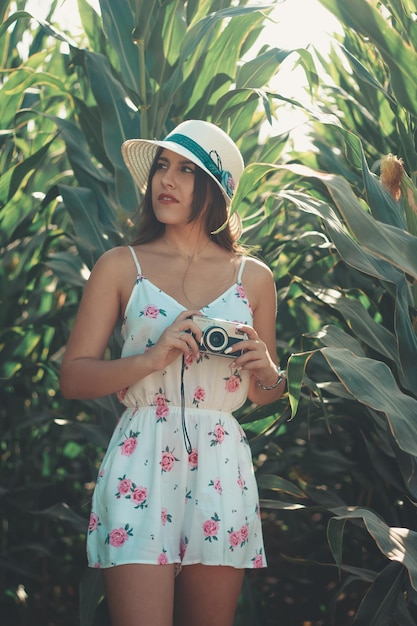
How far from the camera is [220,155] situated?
6.36 feet

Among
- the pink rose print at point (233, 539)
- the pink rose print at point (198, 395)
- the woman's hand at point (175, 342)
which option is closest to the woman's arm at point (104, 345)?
the woman's hand at point (175, 342)

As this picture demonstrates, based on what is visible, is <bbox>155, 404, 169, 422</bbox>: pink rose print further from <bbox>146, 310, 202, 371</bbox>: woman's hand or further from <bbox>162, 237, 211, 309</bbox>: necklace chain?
<bbox>162, 237, 211, 309</bbox>: necklace chain

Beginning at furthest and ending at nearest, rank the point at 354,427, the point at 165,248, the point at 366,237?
the point at 354,427 < the point at 165,248 < the point at 366,237

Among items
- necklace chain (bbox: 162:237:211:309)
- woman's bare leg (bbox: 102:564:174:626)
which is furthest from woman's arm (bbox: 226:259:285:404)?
woman's bare leg (bbox: 102:564:174:626)

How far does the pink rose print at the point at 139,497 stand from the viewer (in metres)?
1.71

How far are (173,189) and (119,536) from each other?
69cm

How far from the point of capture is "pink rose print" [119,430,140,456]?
5.79 ft

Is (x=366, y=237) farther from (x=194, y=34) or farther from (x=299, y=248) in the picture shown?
(x=299, y=248)

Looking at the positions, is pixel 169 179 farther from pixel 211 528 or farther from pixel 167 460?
pixel 211 528

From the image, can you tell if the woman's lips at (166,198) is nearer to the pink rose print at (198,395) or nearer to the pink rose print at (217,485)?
the pink rose print at (198,395)

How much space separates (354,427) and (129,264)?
1.04 meters

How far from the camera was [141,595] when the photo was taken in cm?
163

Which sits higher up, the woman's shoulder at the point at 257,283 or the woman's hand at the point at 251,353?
the woman's shoulder at the point at 257,283

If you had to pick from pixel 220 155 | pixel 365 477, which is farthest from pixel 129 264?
pixel 365 477
